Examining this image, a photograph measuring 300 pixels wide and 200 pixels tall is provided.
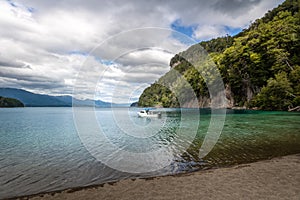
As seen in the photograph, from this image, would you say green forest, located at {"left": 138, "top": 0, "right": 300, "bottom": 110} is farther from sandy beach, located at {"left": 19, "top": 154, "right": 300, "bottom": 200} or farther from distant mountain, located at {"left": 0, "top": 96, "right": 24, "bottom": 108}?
distant mountain, located at {"left": 0, "top": 96, "right": 24, "bottom": 108}

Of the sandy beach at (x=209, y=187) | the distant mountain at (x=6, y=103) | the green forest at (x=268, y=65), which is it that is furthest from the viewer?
the distant mountain at (x=6, y=103)

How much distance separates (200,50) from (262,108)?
10147 cm

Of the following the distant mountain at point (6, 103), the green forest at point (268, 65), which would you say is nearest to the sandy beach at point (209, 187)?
the green forest at point (268, 65)

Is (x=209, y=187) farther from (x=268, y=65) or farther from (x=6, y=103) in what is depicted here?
(x=6, y=103)

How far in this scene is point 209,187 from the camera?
650 centimetres

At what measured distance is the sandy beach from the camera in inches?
232

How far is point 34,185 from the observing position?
7.95 metres

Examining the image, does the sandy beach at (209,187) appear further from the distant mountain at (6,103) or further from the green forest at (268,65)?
the distant mountain at (6,103)

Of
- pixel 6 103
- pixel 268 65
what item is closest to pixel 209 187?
pixel 268 65

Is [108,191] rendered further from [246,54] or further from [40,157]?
[246,54]

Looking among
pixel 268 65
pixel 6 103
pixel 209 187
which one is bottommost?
pixel 209 187

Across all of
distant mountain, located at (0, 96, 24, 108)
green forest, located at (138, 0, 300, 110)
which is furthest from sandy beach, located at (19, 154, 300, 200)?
distant mountain, located at (0, 96, 24, 108)

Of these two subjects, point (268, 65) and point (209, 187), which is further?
point (268, 65)

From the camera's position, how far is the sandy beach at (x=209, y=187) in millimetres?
5895
